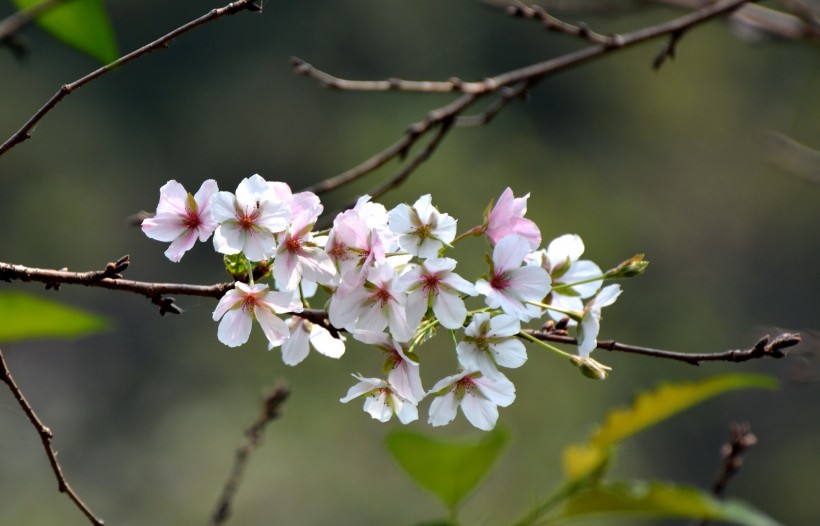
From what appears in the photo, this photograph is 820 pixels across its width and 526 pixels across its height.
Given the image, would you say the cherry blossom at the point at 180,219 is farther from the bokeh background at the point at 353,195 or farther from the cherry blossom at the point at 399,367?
the bokeh background at the point at 353,195

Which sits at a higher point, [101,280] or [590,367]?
[101,280]

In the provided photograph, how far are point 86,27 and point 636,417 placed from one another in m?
0.54

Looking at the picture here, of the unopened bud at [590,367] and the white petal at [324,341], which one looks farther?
the white petal at [324,341]

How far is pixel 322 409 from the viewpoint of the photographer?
14.2 metres

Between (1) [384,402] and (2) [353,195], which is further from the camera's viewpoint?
(2) [353,195]

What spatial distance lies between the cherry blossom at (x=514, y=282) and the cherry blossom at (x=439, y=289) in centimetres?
2

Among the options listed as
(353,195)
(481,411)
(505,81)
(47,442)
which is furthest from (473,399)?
(353,195)

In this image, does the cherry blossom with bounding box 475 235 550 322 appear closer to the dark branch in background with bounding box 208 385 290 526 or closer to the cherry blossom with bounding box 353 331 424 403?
the cherry blossom with bounding box 353 331 424 403

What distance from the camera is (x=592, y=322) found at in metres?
0.77

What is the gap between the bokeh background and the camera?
13797 millimetres

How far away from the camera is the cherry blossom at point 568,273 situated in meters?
0.83

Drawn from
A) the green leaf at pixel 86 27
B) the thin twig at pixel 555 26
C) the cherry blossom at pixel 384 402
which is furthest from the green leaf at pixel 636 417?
the thin twig at pixel 555 26

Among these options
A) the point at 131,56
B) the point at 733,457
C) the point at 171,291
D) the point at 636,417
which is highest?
the point at 131,56

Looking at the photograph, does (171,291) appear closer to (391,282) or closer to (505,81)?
(391,282)
